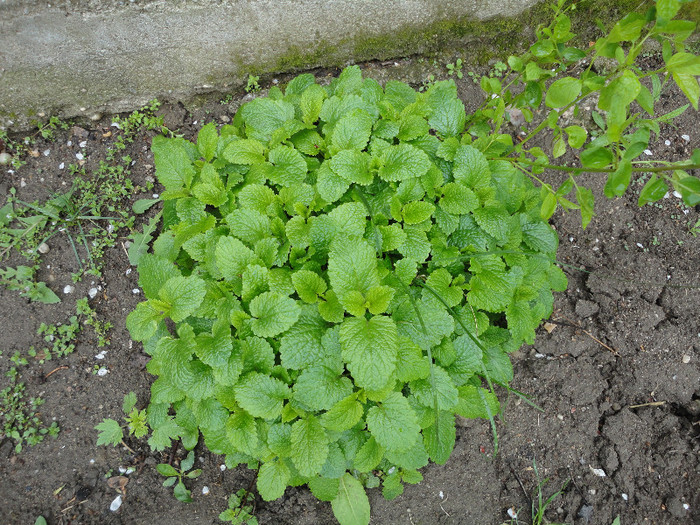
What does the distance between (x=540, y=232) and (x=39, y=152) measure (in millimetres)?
2750

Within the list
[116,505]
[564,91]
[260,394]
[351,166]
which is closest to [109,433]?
[116,505]

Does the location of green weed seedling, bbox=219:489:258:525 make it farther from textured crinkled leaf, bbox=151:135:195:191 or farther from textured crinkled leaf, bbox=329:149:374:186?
textured crinkled leaf, bbox=329:149:374:186

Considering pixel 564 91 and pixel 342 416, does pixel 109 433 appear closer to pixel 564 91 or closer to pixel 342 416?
pixel 342 416

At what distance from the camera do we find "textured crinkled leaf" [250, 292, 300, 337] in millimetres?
1632

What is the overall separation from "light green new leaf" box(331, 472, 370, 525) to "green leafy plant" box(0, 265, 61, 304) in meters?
1.80

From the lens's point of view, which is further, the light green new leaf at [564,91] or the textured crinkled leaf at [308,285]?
the textured crinkled leaf at [308,285]

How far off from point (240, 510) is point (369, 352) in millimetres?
1230

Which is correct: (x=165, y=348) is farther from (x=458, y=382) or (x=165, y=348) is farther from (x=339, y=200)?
(x=458, y=382)

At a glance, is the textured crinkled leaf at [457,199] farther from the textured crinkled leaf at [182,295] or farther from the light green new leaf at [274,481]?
the light green new leaf at [274,481]

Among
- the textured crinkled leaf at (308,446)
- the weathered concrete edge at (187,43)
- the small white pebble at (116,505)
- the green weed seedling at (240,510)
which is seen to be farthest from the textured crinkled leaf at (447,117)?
the small white pebble at (116,505)

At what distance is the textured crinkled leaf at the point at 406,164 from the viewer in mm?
1825

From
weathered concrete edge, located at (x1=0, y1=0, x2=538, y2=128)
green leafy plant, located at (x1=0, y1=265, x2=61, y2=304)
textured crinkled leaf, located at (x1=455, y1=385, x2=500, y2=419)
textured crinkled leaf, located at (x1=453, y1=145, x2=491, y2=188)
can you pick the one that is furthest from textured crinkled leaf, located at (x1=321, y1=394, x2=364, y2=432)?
weathered concrete edge, located at (x1=0, y1=0, x2=538, y2=128)

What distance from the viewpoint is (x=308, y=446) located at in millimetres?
1685

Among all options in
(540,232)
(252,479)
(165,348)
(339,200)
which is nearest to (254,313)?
(165,348)
